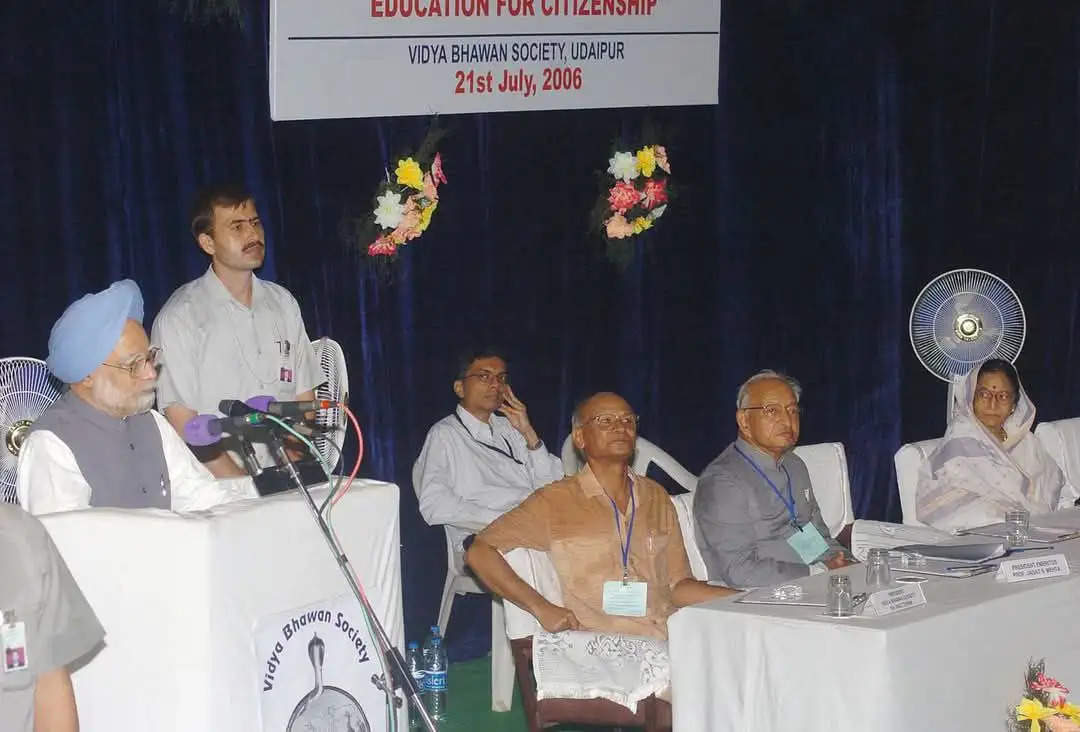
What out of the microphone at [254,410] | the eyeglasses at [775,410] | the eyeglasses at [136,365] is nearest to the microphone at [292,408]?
the microphone at [254,410]

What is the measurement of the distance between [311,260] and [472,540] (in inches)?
64.6

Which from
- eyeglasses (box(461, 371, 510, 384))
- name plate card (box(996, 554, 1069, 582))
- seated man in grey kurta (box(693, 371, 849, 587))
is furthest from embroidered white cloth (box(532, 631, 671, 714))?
eyeglasses (box(461, 371, 510, 384))

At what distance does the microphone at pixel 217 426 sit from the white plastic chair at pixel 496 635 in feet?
7.74

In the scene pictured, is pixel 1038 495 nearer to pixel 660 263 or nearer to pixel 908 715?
pixel 660 263

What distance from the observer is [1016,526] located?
4.71 meters

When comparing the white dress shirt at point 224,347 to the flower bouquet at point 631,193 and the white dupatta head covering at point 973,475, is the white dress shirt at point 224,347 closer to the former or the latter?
the flower bouquet at point 631,193

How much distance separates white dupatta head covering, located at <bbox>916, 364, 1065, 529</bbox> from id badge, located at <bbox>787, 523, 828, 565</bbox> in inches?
44.0

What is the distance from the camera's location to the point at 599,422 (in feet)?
15.1

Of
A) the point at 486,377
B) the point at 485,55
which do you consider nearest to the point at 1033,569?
the point at 486,377

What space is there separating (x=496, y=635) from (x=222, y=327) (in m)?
1.38

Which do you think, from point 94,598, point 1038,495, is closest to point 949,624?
point 94,598

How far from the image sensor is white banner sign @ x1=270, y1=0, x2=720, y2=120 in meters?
5.56

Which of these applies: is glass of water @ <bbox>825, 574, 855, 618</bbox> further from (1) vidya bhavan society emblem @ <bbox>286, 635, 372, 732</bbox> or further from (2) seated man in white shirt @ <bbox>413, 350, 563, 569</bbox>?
(2) seated man in white shirt @ <bbox>413, 350, 563, 569</bbox>

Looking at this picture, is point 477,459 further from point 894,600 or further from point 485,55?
point 894,600
